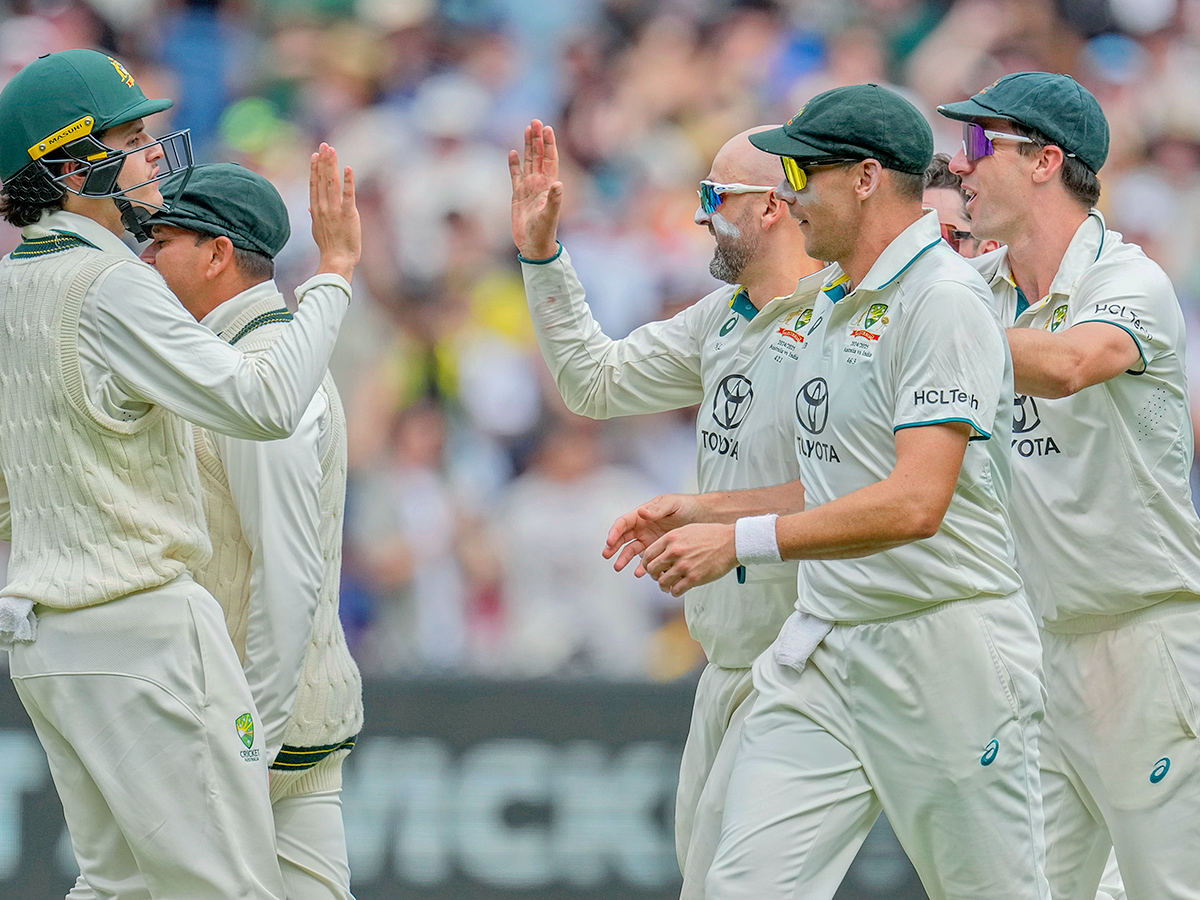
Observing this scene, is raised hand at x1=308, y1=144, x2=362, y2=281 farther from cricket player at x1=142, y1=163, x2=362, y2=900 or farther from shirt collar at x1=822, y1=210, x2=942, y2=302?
shirt collar at x1=822, y1=210, x2=942, y2=302

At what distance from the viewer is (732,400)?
429 centimetres

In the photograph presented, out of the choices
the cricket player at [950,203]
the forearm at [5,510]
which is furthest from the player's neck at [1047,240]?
the forearm at [5,510]

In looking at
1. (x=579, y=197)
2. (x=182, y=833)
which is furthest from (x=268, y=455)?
(x=579, y=197)

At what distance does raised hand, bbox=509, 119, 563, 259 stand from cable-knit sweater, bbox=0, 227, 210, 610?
143 centimetres

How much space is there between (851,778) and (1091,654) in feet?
3.13

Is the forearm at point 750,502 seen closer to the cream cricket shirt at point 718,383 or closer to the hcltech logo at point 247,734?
the cream cricket shirt at point 718,383

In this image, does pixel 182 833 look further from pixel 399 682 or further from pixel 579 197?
pixel 579 197

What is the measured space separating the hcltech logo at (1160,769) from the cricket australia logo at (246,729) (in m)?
2.25

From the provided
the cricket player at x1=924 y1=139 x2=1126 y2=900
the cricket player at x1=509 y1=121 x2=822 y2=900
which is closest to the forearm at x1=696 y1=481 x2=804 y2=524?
the cricket player at x1=509 y1=121 x2=822 y2=900

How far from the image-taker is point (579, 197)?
839 centimetres

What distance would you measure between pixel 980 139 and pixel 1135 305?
2.09 ft

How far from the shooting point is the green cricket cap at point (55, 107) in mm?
3453

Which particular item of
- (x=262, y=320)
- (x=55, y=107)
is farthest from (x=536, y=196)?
(x=55, y=107)

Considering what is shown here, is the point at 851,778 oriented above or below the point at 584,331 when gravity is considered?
below
